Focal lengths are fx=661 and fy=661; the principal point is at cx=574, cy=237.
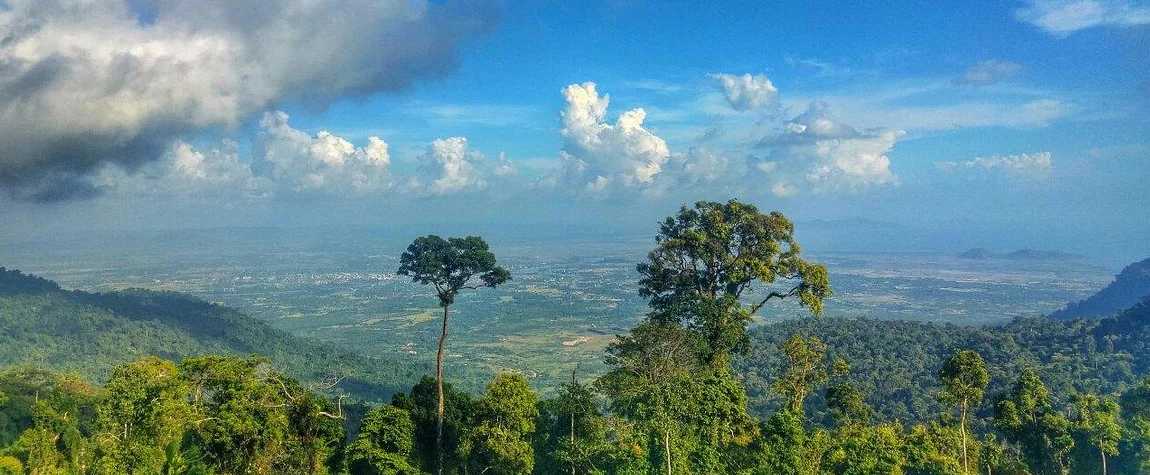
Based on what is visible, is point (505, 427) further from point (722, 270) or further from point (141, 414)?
point (141, 414)

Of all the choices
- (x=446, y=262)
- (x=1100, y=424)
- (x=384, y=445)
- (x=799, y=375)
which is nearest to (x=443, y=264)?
(x=446, y=262)

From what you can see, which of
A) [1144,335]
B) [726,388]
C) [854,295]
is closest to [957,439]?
[726,388]

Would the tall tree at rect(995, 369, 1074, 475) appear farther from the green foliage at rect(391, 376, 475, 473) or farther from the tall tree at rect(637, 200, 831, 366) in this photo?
the green foliage at rect(391, 376, 475, 473)

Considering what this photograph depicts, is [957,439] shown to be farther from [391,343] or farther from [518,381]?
[391,343]

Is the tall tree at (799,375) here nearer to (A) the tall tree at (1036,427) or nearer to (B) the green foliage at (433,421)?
(A) the tall tree at (1036,427)

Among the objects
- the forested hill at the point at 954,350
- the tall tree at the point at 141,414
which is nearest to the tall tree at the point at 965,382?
the tall tree at the point at 141,414

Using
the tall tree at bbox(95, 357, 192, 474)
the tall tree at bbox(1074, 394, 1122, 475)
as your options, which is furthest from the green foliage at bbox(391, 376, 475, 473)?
the tall tree at bbox(1074, 394, 1122, 475)

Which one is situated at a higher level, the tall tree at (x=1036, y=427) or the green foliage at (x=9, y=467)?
the tall tree at (x=1036, y=427)
